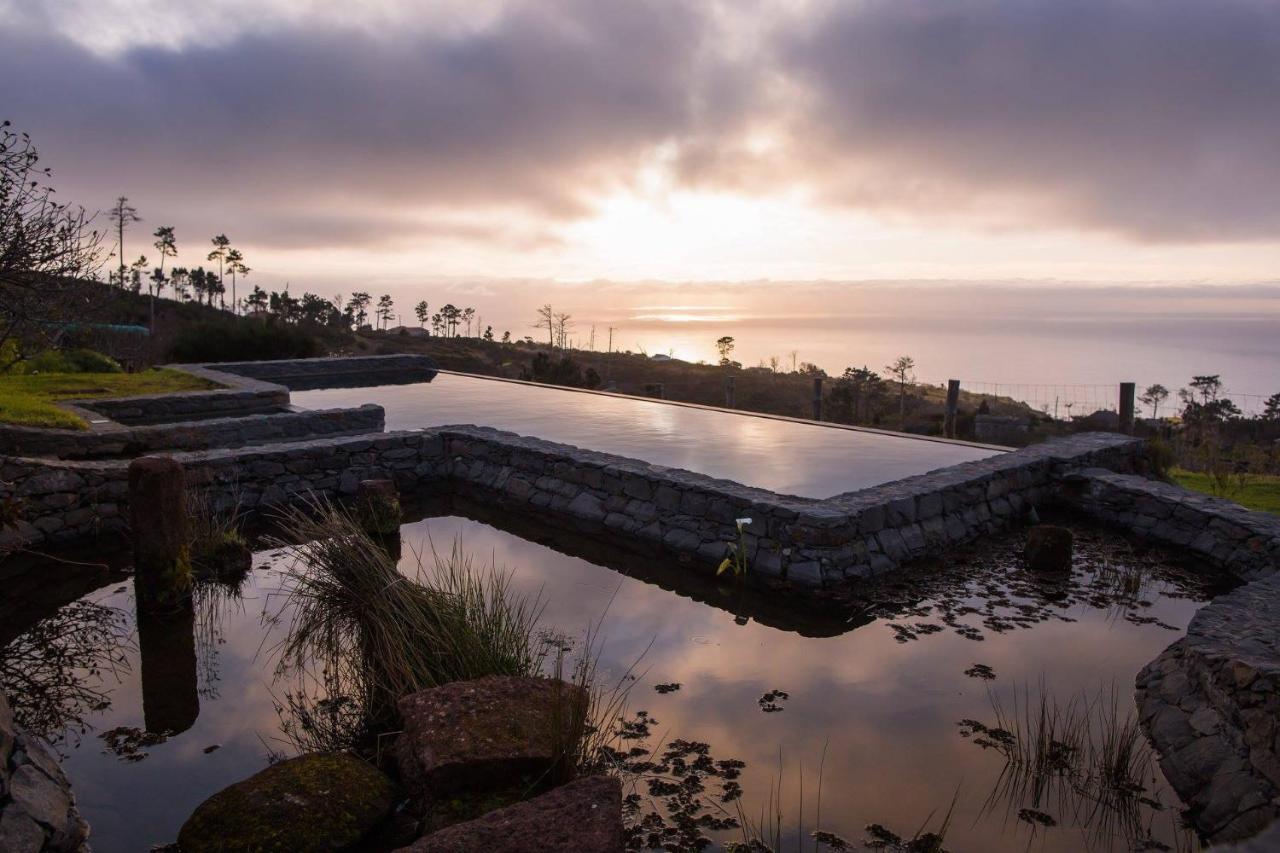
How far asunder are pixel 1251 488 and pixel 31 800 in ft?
41.3

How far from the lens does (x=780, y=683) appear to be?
4715 mm

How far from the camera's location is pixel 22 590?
6000 millimetres

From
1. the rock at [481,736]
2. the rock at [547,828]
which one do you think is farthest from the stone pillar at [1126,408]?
the rock at [547,828]

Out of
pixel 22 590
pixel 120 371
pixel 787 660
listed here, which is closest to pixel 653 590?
pixel 787 660

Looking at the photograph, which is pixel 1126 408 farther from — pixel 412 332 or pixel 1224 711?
pixel 412 332

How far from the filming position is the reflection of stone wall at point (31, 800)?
2529 mm

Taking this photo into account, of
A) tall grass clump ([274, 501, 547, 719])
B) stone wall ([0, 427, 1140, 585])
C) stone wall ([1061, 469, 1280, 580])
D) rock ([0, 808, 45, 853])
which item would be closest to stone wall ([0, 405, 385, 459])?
stone wall ([0, 427, 1140, 585])

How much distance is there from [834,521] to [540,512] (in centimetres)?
330

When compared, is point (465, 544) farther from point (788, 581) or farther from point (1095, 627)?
point (1095, 627)

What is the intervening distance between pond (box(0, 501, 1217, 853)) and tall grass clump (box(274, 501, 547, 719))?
0.34 metres

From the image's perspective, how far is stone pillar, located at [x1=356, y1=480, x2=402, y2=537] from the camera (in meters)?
7.30

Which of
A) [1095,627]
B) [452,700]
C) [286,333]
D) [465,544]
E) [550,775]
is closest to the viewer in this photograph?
[550,775]

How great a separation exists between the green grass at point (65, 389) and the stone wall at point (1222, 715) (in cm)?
1111

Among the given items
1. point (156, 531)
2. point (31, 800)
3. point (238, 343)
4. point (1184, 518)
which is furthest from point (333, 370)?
point (31, 800)
